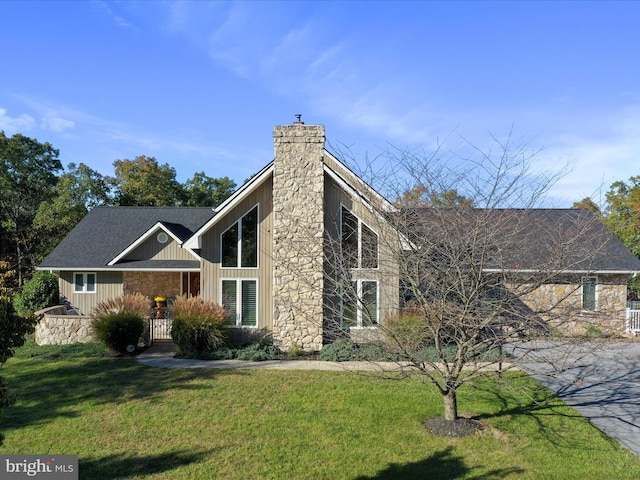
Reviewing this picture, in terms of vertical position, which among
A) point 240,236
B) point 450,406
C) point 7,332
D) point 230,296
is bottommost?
point 450,406

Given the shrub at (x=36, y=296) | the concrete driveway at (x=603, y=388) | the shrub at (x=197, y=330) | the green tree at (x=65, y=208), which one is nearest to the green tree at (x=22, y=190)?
the green tree at (x=65, y=208)

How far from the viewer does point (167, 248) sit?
66.1 feet

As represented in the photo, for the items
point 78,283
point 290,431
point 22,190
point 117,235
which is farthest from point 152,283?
point 22,190

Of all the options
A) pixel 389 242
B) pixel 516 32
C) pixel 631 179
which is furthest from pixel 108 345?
pixel 631 179

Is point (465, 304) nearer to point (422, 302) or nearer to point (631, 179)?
point (422, 302)

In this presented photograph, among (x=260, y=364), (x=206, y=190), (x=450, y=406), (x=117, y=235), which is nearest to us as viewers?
(x=450, y=406)

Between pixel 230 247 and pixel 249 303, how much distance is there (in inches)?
79.1

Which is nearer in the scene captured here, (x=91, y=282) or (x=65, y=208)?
(x=91, y=282)

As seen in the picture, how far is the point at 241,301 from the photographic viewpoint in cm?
1495

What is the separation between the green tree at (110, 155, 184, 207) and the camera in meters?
36.2

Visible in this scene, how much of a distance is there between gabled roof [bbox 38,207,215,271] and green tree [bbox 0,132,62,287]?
319 inches

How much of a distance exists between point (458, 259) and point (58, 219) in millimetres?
27335

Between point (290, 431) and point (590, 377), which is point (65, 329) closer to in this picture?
point (290, 431)

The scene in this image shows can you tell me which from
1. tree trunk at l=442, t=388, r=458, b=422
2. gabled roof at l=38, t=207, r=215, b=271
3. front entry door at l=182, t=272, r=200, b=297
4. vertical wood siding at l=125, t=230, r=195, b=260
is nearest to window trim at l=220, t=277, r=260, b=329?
gabled roof at l=38, t=207, r=215, b=271
